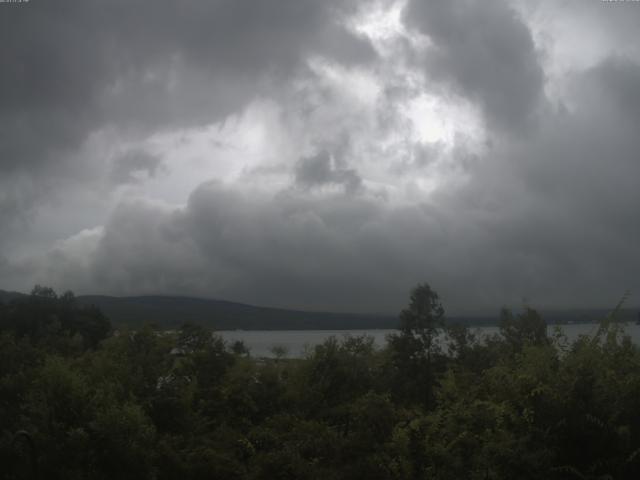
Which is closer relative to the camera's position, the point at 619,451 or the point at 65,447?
the point at 619,451

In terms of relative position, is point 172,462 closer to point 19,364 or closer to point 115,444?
point 115,444

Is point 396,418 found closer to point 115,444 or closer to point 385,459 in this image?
point 385,459

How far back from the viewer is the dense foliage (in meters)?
8.52

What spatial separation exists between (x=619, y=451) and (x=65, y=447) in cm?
862

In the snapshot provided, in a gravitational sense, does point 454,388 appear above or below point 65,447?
above

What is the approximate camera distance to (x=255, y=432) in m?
13.1

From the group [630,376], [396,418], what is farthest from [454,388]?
[630,376]

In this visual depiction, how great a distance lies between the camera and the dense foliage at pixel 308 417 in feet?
28.0

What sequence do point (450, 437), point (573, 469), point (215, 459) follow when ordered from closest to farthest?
point (573, 469) < point (450, 437) < point (215, 459)

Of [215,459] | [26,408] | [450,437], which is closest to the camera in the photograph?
[450,437]

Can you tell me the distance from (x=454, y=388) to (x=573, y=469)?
3.56 m

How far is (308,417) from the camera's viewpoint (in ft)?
50.5

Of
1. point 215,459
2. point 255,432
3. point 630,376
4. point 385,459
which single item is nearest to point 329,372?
point 255,432

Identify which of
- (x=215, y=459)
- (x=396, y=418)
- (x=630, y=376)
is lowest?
(x=215, y=459)
